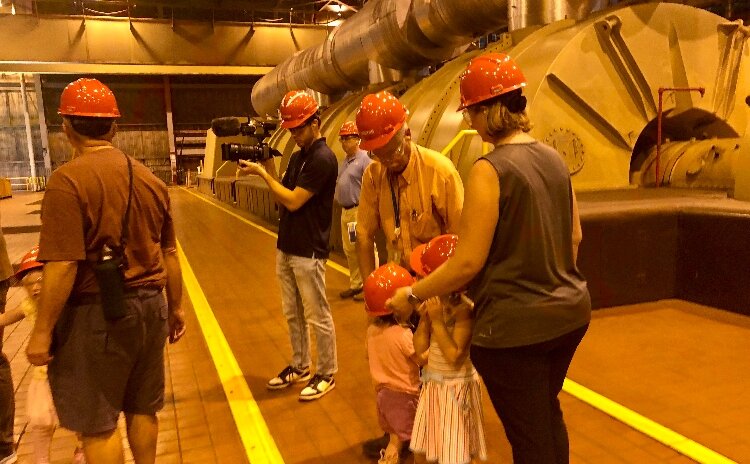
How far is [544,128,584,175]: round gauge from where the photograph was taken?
585 cm

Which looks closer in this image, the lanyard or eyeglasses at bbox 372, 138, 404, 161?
eyeglasses at bbox 372, 138, 404, 161

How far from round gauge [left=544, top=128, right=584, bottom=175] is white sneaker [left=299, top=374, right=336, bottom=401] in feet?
11.2

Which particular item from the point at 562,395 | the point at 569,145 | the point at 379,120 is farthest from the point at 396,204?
the point at 569,145

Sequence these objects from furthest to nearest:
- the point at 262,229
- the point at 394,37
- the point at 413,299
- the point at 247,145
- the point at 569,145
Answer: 1. the point at 262,229
2. the point at 394,37
3. the point at 569,145
4. the point at 247,145
5. the point at 413,299

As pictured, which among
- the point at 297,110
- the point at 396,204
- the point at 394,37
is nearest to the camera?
the point at 396,204

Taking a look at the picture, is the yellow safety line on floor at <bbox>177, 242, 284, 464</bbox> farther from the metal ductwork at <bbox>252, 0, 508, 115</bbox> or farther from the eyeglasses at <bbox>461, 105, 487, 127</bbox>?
the metal ductwork at <bbox>252, 0, 508, 115</bbox>

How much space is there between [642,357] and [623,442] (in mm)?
1332

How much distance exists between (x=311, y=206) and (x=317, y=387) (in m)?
1.23

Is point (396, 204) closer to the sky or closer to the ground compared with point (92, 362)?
closer to the sky

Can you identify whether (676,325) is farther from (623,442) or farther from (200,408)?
(200,408)

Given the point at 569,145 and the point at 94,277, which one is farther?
the point at 569,145

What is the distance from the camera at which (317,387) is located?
384cm

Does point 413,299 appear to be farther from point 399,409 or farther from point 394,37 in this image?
point 394,37

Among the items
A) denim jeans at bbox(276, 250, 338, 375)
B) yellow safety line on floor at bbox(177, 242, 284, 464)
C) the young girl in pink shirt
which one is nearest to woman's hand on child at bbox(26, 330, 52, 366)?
the young girl in pink shirt
